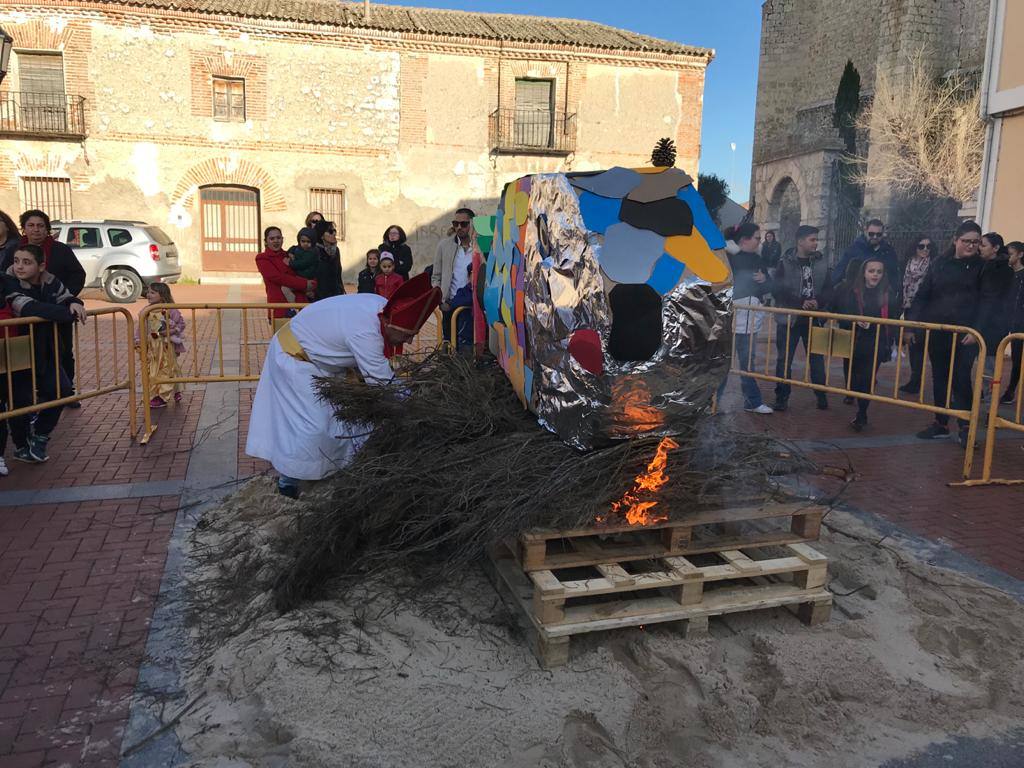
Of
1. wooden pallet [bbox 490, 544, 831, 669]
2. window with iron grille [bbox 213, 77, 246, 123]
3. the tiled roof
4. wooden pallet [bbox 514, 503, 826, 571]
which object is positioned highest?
the tiled roof

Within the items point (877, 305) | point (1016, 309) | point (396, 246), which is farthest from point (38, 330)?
point (1016, 309)

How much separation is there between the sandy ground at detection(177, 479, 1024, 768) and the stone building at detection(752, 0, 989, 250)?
23.9m

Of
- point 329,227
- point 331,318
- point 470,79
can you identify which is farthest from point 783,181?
point 331,318

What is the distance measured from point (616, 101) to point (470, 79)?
4659 mm

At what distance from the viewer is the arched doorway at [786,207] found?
2906cm

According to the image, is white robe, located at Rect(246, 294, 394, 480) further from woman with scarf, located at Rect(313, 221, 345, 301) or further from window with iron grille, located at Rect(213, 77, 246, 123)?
window with iron grille, located at Rect(213, 77, 246, 123)

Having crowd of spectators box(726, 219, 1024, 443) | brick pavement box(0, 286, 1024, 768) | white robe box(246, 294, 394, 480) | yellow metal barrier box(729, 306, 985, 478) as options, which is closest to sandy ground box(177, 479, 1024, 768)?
brick pavement box(0, 286, 1024, 768)

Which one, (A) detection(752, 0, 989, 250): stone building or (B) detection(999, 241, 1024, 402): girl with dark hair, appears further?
(A) detection(752, 0, 989, 250): stone building

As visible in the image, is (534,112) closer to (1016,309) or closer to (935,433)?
(1016,309)

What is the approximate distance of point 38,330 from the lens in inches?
242

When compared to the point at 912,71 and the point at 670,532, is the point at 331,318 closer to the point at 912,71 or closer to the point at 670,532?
the point at 670,532

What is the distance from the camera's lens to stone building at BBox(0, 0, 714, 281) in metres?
22.2

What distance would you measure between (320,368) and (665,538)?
2222mm

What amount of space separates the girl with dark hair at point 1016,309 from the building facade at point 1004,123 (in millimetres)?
3976
